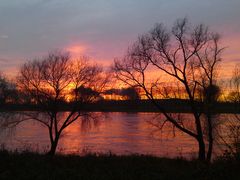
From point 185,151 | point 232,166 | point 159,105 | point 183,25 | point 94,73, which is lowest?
point 185,151

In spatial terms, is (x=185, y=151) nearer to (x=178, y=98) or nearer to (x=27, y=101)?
(x=178, y=98)

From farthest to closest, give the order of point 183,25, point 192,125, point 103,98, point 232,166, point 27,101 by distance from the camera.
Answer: point 103,98, point 27,101, point 192,125, point 183,25, point 232,166

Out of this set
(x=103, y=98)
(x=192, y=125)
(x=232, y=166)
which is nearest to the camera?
(x=232, y=166)

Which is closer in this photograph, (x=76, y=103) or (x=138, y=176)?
(x=138, y=176)

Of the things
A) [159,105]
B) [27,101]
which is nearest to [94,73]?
[27,101]

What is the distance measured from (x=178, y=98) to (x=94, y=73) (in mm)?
9703

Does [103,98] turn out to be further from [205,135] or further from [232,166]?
[232,166]

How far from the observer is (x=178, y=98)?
82.1 ft

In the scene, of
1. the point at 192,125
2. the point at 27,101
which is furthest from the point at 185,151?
the point at 27,101

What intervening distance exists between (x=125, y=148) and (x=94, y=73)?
7626 millimetres

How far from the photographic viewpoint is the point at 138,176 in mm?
10133

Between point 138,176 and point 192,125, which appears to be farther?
point 192,125

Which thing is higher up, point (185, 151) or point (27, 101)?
point (27, 101)

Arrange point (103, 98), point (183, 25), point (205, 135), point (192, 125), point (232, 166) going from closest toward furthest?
point (232, 166)
point (183, 25)
point (205, 135)
point (192, 125)
point (103, 98)
